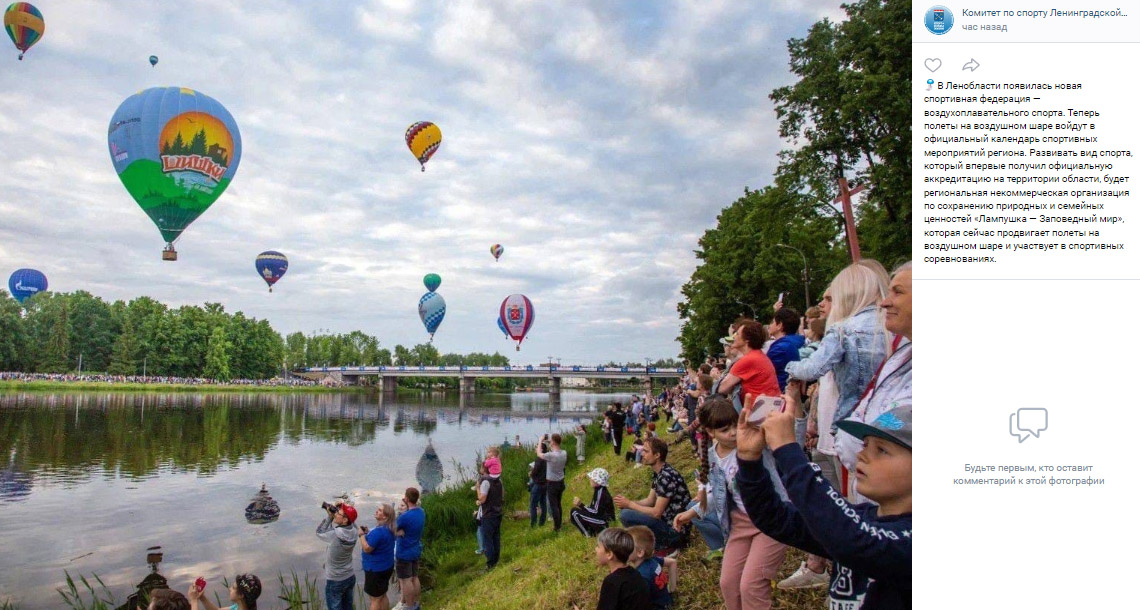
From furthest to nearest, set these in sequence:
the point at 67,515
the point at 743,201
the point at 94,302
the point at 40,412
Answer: the point at 94,302
the point at 40,412
the point at 743,201
the point at 67,515

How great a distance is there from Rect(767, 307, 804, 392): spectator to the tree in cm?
10016

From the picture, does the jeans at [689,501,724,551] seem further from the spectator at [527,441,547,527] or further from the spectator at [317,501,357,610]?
the spectator at [527,441,547,527]

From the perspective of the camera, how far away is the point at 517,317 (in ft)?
193

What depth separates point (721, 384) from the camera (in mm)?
4891

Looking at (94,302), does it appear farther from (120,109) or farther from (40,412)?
(120,109)

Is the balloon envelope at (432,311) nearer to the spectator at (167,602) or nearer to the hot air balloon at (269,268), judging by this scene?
the hot air balloon at (269,268)

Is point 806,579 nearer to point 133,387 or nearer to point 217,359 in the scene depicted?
point 133,387

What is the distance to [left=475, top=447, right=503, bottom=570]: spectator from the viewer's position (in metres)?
9.66

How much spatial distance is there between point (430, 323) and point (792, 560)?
57872 mm

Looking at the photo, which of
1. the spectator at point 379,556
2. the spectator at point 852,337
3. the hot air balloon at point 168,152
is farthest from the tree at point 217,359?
the spectator at point 852,337

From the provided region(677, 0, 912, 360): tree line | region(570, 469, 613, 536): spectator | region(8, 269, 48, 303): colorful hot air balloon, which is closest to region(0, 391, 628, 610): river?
region(570, 469, 613, 536): spectator
